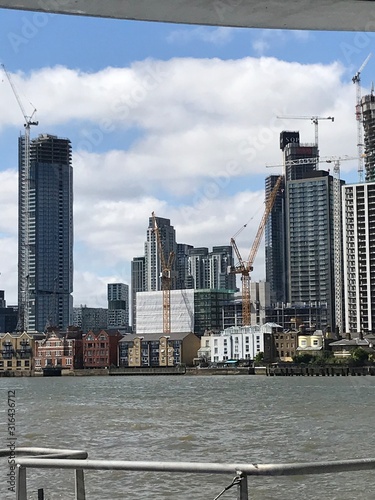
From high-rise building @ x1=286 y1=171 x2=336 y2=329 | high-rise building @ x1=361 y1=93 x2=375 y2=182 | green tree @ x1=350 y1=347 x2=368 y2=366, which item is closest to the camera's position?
green tree @ x1=350 y1=347 x2=368 y2=366

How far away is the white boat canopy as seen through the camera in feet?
12.0

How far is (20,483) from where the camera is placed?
3.45 metres

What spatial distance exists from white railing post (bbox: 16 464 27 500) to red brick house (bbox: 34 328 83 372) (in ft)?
421

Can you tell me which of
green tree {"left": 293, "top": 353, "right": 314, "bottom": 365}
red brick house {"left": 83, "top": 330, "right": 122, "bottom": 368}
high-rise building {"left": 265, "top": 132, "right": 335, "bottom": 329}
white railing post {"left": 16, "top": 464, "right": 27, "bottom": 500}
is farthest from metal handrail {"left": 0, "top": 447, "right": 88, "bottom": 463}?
high-rise building {"left": 265, "top": 132, "right": 335, "bottom": 329}

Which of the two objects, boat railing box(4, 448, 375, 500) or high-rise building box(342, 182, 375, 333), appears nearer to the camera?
boat railing box(4, 448, 375, 500)

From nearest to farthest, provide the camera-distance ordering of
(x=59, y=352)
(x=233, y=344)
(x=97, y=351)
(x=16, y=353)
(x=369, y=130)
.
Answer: (x=59, y=352)
(x=97, y=351)
(x=233, y=344)
(x=16, y=353)
(x=369, y=130)

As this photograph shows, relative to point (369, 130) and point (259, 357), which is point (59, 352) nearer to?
point (259, 357)

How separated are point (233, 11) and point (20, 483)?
83.2 inches

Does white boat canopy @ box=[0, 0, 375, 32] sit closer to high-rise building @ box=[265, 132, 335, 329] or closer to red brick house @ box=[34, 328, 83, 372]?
red brick house @ box=[34, 328, 83, 372]

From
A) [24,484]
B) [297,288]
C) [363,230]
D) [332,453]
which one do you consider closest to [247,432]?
[332,453]

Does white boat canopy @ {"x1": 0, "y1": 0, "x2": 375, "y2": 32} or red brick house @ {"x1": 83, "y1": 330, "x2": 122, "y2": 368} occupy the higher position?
white boat canopy @ {"x1": 0, "y1": 0, "x2": 375, "y2": 32}

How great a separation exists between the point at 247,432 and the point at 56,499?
13.4m

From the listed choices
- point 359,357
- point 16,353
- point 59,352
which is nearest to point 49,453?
point 359,357

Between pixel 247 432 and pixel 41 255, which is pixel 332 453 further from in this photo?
pixel 41 255
